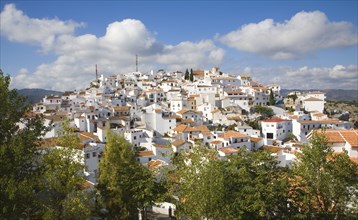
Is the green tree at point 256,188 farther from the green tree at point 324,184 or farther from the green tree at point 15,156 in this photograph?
the green tree at point 15,156

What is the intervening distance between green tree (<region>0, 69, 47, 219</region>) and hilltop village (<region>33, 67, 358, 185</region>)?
21.2 metres

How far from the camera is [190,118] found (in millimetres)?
72812

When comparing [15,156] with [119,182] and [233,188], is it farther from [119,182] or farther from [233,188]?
[233,188]

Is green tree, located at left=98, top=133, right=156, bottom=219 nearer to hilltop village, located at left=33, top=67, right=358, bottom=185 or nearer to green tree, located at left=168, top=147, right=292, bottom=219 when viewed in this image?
green tree, located at left=168, top=147, right=292, bottom=219

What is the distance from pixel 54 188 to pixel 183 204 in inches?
304

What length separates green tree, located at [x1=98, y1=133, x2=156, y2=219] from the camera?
806 inches

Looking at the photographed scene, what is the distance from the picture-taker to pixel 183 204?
19.1 m

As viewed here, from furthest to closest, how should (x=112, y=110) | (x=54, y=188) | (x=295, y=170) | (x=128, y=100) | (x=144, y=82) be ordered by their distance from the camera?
1. (x=144, y=82)
2. (x=128, y=100)
3. (x=112, y=110)
4. (x=295, y=170)
5. (x=54, y=188)

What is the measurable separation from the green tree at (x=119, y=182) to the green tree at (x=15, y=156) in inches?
238

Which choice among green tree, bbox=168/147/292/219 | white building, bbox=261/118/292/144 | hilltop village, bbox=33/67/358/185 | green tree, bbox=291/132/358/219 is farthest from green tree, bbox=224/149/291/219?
white building, bbox=261/118/292/144

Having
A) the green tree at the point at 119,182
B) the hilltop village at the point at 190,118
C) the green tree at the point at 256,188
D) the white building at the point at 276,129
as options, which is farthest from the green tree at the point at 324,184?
the white building at the point at 276,129

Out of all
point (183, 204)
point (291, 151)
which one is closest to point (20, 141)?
→ point (183, 204)

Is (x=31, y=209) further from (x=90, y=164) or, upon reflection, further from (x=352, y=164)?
(x=90, y=164)

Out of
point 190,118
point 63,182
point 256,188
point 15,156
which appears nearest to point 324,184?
point 256,188
